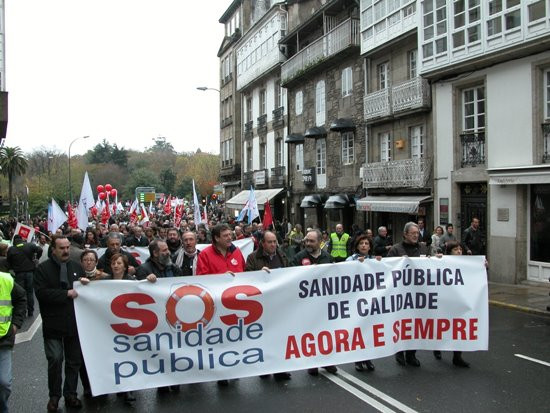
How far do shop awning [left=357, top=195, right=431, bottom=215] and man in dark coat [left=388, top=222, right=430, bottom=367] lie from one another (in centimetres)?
1201

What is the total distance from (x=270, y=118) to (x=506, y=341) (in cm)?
2859

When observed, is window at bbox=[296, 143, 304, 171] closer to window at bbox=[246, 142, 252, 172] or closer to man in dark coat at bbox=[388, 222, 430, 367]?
window at bbox=[246, 142, 252, 172]

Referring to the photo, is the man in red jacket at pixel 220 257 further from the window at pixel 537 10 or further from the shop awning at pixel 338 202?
the shop awning at pixel 338 202

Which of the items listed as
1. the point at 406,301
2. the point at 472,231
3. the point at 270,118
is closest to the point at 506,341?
the point at 406,301

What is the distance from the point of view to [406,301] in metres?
6.96

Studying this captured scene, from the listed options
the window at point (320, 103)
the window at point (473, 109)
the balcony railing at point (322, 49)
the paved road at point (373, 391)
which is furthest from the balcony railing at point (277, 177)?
the paved road at point (373, 391)

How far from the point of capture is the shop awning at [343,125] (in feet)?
80.1

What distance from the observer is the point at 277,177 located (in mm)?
34250

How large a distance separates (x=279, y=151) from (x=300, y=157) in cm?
395

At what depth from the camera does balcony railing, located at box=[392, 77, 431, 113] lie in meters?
19.1

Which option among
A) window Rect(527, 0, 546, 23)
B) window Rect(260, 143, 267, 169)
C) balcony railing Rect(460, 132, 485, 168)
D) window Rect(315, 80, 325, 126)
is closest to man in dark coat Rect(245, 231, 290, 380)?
Result: window Rect(527, 0, 546, 23)

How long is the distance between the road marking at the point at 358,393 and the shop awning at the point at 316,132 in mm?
21208

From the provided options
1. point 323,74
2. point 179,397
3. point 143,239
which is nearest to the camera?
point 179,397

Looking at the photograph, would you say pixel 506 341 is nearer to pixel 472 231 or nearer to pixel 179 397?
pixel 179 397
